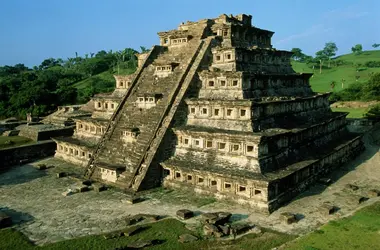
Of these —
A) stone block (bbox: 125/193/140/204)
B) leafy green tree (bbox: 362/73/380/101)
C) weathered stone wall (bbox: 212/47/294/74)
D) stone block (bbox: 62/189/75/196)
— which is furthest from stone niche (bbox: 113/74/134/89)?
leafy green tree (bbox: 362/73/380/101)

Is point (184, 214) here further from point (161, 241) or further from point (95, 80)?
point (95, 80)

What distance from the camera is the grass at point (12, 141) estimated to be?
113 feet

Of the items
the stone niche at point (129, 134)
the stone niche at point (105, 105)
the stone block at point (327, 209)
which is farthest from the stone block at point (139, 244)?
the stone niche at point (105, 105)

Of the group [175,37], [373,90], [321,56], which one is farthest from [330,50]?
[175,37]

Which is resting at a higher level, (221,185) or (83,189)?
(221,185)

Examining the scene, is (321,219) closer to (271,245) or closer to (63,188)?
(271,245)

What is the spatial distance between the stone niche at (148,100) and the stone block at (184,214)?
9803mm

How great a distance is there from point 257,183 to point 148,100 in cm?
1125

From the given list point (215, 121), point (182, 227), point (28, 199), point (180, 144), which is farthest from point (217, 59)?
point (28, 199)

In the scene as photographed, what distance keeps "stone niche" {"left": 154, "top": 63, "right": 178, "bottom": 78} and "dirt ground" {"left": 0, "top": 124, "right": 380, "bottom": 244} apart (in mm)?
9974

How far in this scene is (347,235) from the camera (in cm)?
1645

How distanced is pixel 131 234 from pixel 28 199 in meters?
9.32

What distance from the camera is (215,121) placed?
23625 millimetres

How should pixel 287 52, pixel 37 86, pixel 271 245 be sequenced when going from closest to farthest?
pixel 271 245
pixel 287 52
pixel 37 86
